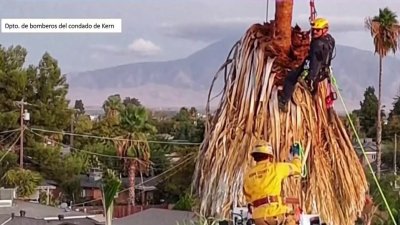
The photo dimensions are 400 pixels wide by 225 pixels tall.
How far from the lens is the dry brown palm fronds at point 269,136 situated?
6.59ft

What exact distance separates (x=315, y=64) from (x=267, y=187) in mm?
316

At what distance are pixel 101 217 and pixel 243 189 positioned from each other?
1165 millimetres

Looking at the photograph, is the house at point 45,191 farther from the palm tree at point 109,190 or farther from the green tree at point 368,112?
the green tree at point 368,112

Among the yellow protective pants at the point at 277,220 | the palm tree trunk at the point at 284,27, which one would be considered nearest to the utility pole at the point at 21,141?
the palm tree trunk at the point at 284,27

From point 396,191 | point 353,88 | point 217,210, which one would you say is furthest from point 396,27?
point 217,210

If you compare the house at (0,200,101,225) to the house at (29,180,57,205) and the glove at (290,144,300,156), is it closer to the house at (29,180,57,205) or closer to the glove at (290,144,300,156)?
the house at (29,180,57,205)

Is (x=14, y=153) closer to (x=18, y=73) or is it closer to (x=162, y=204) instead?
(x=18, y=73)

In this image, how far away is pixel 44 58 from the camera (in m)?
2.52

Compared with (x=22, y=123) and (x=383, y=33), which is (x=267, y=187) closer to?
(x=383, y=33)

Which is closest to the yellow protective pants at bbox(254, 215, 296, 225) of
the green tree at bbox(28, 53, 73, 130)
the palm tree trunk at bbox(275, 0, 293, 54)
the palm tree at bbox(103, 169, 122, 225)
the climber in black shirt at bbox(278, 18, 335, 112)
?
the climber in black shirt at bbox(278, 18, 335, 112)

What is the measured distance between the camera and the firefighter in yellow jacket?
1822mm

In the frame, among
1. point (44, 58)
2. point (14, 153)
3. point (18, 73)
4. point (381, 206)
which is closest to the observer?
point (381, 206)

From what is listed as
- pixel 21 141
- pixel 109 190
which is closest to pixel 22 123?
pixel 21 141

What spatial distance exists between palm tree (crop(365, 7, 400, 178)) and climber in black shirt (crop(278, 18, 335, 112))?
0.53 metres
